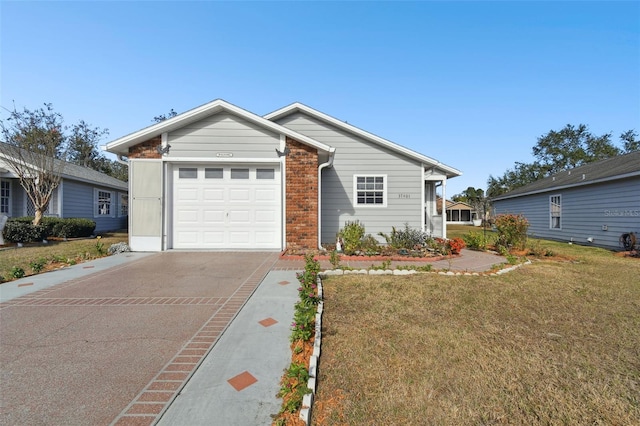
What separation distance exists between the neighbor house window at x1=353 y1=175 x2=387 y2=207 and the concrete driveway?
6.25 m

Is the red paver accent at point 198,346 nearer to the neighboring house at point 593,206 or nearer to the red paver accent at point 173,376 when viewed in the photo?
the red paver accent at point 173,376

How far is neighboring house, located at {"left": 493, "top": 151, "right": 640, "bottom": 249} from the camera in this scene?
10750 millimetres

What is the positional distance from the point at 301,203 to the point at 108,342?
6149 mm

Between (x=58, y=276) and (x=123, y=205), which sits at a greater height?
(x=123, y=205)

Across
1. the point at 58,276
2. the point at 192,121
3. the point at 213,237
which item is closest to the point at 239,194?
the point at 213,237

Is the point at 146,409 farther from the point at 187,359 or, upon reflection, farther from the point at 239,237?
the point at 239,237

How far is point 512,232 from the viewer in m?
9.68

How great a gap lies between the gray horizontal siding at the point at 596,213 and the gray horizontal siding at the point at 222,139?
13736 millimetres

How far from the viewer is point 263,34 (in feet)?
35.6

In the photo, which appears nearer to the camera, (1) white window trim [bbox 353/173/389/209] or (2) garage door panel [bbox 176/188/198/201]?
(2) garage door panel [bbox 176/188/198/201]

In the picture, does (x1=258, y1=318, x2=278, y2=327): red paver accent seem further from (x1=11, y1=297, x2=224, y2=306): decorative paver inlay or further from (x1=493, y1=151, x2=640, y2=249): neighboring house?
(x1=493, y1=151, x2=640, y2=249): neighboring house

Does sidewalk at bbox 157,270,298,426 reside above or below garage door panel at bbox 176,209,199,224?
below

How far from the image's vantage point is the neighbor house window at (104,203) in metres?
16.8

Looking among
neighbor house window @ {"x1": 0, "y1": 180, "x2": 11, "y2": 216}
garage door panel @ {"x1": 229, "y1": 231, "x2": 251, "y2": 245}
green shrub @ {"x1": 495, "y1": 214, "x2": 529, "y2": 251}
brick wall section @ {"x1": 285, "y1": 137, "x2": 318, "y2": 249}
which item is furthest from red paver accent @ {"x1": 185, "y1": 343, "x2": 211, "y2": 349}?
neighbor house window @ {"x1": 0, "y1": 180, "x2": 11, "y2": 216}
